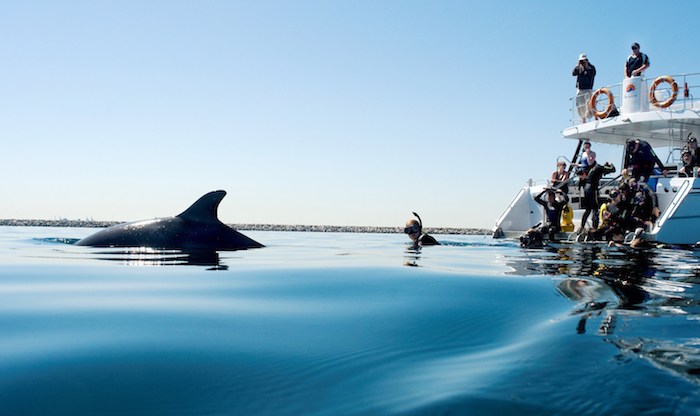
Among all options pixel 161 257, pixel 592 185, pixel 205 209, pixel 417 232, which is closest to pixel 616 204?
pixel 592 185

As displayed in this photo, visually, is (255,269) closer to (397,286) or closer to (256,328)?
(397,286)

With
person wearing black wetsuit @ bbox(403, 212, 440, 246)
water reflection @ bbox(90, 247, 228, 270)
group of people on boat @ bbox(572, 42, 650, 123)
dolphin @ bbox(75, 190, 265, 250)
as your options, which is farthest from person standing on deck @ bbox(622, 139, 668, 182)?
water reflection @ bbox(90, 247, 228, 270)

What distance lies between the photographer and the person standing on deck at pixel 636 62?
19.6m

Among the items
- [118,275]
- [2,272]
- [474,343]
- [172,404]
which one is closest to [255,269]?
[118,275]

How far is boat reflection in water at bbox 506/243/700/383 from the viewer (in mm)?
2291

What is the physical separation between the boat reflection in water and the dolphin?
4541 millimetres

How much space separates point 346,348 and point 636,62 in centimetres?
2065

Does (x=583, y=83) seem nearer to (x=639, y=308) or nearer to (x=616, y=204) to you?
(x=616, y=204)

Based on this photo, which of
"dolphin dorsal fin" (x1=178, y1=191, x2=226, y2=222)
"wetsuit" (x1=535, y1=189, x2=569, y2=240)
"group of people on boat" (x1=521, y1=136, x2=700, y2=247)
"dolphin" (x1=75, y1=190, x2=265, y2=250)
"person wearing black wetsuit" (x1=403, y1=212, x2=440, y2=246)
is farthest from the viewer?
"wetsuit" (x1=535, y1=189, x2=569, y2=240)

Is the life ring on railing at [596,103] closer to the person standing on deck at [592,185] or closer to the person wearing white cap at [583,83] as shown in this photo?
the person wearing white cap at [583,83]

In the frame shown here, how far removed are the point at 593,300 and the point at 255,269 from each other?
3438 mm

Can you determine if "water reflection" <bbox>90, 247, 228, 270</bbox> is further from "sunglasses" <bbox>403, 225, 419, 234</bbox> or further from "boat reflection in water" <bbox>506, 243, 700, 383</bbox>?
"sunglasses" <bbox>403, 225, 419, 234</bbox>

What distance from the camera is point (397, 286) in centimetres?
462

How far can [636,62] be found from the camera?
64.6 ft
